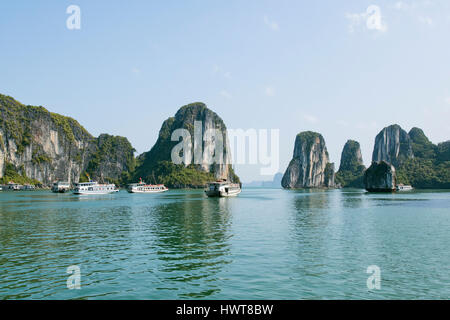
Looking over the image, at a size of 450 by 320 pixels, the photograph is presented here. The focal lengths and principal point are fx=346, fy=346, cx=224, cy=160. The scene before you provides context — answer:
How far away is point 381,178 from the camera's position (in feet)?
590

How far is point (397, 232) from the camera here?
37.6 m

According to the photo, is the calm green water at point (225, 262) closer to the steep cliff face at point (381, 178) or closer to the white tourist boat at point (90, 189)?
the white tourist boat at point (90, 189)

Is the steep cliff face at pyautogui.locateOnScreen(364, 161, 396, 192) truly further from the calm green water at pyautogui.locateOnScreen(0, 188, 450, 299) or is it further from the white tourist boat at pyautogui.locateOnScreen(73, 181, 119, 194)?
the calm green water at pyautogui.locateOnScreen(0, 188, 450, 299)

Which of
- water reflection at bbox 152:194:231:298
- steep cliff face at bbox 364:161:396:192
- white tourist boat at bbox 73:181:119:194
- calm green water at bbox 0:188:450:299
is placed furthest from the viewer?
steep cliff face at bbox 364:161:396:192

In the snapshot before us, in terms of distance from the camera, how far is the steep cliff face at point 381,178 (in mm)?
176363

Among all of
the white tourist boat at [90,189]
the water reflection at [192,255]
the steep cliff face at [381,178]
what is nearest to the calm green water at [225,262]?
the water reflection at [192,255]

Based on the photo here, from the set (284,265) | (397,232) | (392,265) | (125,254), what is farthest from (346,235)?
(125,254)

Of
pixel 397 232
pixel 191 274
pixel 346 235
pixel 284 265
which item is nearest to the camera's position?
pixel 191 274

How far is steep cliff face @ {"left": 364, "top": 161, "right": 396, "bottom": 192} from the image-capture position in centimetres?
17636


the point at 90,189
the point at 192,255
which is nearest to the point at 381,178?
the point at 90,189

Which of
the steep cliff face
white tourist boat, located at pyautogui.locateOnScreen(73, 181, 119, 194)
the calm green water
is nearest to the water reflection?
the calm green water
